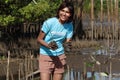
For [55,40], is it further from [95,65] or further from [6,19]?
[6,19]

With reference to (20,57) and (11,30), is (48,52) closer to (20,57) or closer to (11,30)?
(20,57)

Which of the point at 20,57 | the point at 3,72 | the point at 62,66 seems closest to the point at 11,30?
the point at 20,57

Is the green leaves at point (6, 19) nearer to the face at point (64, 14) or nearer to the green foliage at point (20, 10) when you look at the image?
the green foliage at point (20, 10)

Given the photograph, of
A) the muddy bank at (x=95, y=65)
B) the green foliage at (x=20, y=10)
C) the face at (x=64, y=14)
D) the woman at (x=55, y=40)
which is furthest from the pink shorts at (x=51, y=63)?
the green foliage at (x=20, y=10)

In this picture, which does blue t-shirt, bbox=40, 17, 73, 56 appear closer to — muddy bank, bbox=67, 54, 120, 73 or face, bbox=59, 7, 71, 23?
face, bbox=59, 7, 71, 23

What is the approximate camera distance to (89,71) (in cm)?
1184

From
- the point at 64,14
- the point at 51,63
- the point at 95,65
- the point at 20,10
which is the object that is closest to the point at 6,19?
the point at 20,10

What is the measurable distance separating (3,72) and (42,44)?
7.09m

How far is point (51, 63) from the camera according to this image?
514cm

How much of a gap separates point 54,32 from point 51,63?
0.39m

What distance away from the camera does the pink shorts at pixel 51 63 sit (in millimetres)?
5102

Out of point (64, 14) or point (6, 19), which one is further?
point (6, 19)

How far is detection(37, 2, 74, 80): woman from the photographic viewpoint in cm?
502

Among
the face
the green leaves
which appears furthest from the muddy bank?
the face
